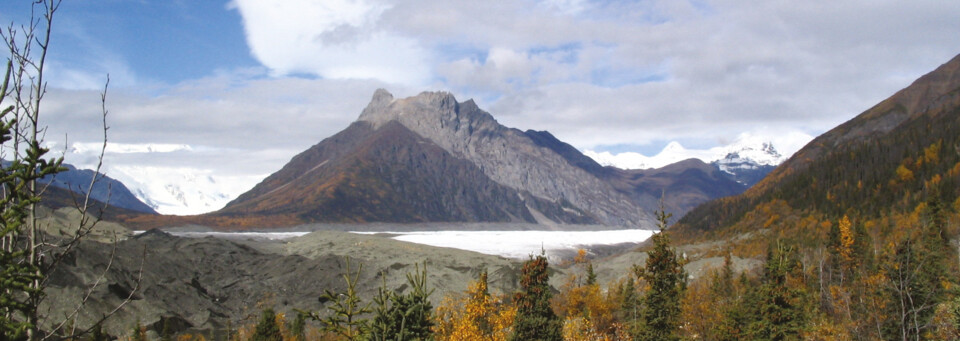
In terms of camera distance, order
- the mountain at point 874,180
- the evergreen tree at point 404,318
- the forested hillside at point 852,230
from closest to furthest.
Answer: the evergreen tree at point 404,318, the forested hillside at point 852,230, the mountain at point 874,180

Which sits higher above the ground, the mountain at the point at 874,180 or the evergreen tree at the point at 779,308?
the mountain at the point at 874,180

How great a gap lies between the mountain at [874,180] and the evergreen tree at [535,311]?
9360cm

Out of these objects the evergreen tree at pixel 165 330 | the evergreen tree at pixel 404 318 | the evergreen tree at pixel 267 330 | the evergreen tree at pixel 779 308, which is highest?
the evergreen tree at pixel 404 318

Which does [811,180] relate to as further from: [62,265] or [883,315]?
[62,265]

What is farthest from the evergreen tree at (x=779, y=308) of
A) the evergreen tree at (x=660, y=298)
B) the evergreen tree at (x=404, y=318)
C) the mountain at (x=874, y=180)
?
the mountain at (x=874, y=180)

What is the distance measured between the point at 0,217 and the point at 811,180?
557 feet

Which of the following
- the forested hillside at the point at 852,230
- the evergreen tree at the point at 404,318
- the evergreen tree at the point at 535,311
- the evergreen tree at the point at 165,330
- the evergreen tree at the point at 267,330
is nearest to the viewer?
the evergreen tree at the point at 404,318

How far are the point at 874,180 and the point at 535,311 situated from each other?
5042 inches

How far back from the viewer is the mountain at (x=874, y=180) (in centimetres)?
12094

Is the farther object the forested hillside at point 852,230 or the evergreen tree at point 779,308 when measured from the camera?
the forested hillside at point 852,230

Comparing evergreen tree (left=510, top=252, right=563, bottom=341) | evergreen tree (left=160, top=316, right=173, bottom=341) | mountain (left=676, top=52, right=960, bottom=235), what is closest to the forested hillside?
mountain (left=676, top=52, right=960, bottom=235)

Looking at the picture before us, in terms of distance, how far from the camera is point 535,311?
34.8 m

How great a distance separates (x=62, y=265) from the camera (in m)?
69.9

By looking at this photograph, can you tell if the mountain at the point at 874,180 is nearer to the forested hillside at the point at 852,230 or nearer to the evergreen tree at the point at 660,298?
the forested hillside at the point at 852,230
